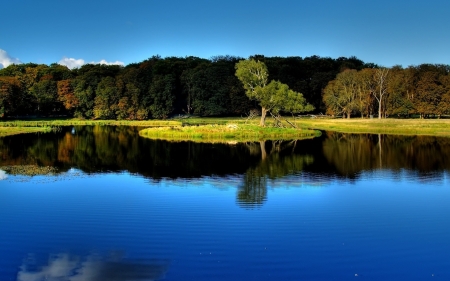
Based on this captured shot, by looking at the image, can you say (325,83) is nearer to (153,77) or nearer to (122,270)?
(153,77)

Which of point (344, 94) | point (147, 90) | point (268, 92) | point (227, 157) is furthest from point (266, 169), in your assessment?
point (147, 90)

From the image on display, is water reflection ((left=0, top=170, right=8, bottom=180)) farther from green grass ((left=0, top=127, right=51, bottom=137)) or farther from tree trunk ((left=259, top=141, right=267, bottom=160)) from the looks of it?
green grass ((left=0, top=127, right=51, bottom=137))

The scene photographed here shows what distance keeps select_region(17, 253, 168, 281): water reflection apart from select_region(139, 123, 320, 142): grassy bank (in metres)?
32.8

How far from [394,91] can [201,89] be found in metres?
37.6

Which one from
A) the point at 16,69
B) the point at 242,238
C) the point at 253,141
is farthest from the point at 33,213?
the point at 16,69

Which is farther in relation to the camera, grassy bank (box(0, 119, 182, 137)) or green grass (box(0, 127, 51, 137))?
grassy bank (box(0, 119, 182, 137))

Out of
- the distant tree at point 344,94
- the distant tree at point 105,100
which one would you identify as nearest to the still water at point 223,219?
the distant tree at point 344,94

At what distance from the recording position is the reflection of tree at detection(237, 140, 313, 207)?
1888cm

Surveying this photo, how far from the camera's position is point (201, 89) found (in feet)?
294

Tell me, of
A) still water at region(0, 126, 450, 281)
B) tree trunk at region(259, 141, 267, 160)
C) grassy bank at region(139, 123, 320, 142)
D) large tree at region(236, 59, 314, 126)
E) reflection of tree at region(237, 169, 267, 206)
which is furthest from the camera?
large tree at region(236, 59, 314, 126)

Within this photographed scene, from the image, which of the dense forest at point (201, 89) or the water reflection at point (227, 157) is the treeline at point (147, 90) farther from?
the water reflection at point (227, 157)

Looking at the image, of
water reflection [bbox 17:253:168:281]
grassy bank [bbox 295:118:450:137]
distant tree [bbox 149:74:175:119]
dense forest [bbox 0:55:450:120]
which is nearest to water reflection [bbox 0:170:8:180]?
water reflection [bbox 17:253:168:281]

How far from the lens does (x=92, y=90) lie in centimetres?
8775

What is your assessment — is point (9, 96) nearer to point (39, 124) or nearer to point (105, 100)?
point (39, 124)
